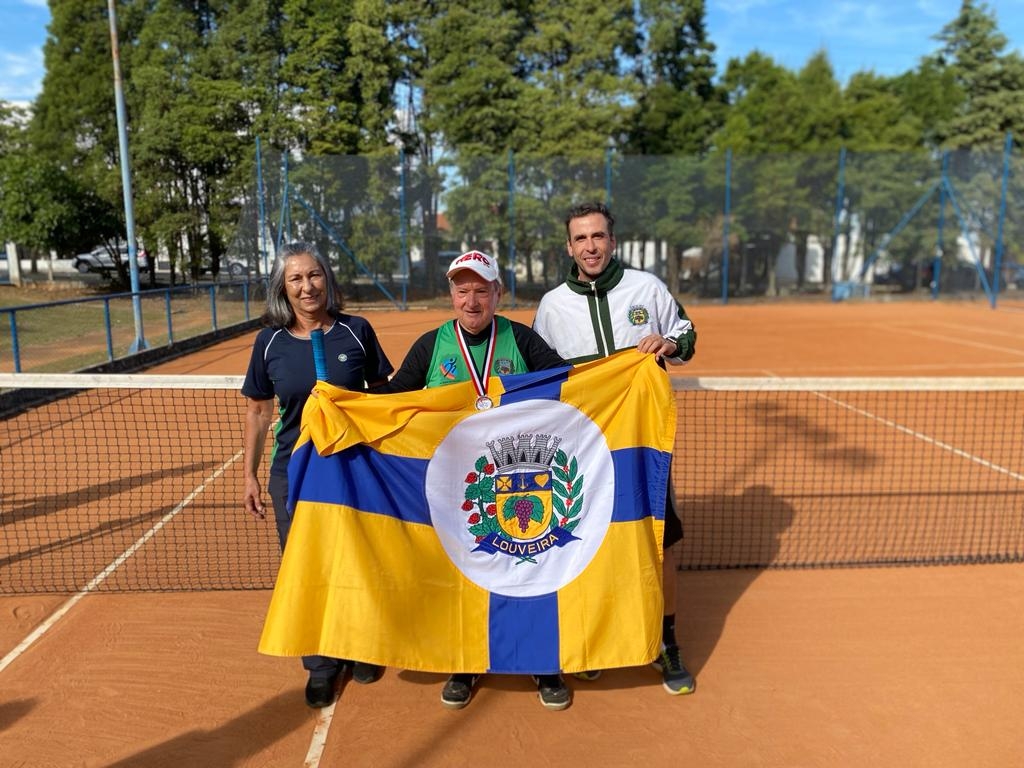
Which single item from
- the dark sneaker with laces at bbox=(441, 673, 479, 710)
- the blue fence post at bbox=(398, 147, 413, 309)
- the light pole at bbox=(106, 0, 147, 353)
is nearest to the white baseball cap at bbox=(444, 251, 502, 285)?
the dark sneaker with laces at bbox=(441, 673, 479, 710)

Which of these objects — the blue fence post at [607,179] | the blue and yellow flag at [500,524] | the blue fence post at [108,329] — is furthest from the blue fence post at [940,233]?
the blue and yellow flag at [500,524]

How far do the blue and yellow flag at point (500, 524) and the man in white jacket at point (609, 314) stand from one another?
0.68 feet

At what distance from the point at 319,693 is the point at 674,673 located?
177cm

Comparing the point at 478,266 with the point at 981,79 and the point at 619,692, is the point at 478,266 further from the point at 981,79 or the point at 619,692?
the point at 981,79

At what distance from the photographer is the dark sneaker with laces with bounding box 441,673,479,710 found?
364 centimetres

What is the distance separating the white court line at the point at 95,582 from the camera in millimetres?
4164

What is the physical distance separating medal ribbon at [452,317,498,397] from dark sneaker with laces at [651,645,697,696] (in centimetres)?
162

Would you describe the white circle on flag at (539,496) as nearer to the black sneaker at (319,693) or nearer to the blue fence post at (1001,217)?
the black sneaker at (319,693)

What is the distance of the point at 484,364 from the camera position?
3547 millimetres

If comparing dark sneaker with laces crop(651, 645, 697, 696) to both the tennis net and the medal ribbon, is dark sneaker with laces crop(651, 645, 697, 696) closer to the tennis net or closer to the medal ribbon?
the tennis net

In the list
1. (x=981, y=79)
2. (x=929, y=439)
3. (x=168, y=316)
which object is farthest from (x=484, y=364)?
(x=981, y=79)

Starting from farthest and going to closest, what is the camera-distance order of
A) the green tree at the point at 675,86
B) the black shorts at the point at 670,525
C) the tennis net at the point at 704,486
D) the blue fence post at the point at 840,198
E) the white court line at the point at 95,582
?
1. the green tree at the point at 675,86
2. the blue fence post at the point at 840,198
3. the tennis net at the point at 704,486
4. the white court line at the point at 95,582
5. the black shorts at the point at 670,525

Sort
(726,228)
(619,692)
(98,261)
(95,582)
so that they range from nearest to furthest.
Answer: (619,692) < (95,582) < (726,228) < (98,261)

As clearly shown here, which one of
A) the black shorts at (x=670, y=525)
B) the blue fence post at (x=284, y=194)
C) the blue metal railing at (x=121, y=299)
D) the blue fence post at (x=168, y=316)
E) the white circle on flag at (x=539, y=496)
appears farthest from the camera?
the blue fence post at (x=284, y=194)
